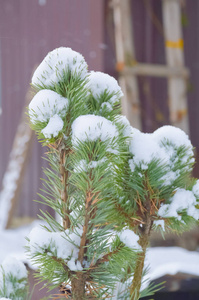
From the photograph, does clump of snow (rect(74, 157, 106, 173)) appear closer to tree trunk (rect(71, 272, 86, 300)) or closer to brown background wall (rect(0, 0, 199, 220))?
tree trunk (rect(71, 272, 86, 300))

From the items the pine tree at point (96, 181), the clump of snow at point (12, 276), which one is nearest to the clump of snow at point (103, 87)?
the pine tree at point (96, 181)

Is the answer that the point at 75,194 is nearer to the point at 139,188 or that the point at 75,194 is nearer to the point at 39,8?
the point at 139,188

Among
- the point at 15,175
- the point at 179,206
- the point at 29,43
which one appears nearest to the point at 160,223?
the point at 179,206

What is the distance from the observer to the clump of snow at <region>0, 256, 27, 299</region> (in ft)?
2.78

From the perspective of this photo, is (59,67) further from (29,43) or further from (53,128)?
(29,43)

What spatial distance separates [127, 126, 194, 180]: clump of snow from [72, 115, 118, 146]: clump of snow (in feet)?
0.35

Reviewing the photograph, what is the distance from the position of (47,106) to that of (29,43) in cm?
339

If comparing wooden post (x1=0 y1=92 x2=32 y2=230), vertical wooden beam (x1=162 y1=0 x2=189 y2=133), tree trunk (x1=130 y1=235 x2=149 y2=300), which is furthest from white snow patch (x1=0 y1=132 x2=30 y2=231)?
tree trunk (x1=130 y1=235 x2=149 y2=300)

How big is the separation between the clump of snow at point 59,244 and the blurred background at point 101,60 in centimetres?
268

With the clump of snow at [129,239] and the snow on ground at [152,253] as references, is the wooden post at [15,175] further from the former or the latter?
the clump of snow at [129,239]

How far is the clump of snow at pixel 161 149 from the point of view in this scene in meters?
0.72

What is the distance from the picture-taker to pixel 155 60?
404cm

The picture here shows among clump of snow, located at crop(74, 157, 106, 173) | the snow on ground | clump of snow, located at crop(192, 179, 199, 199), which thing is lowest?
the snow on ground

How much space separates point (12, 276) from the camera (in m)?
0.86
